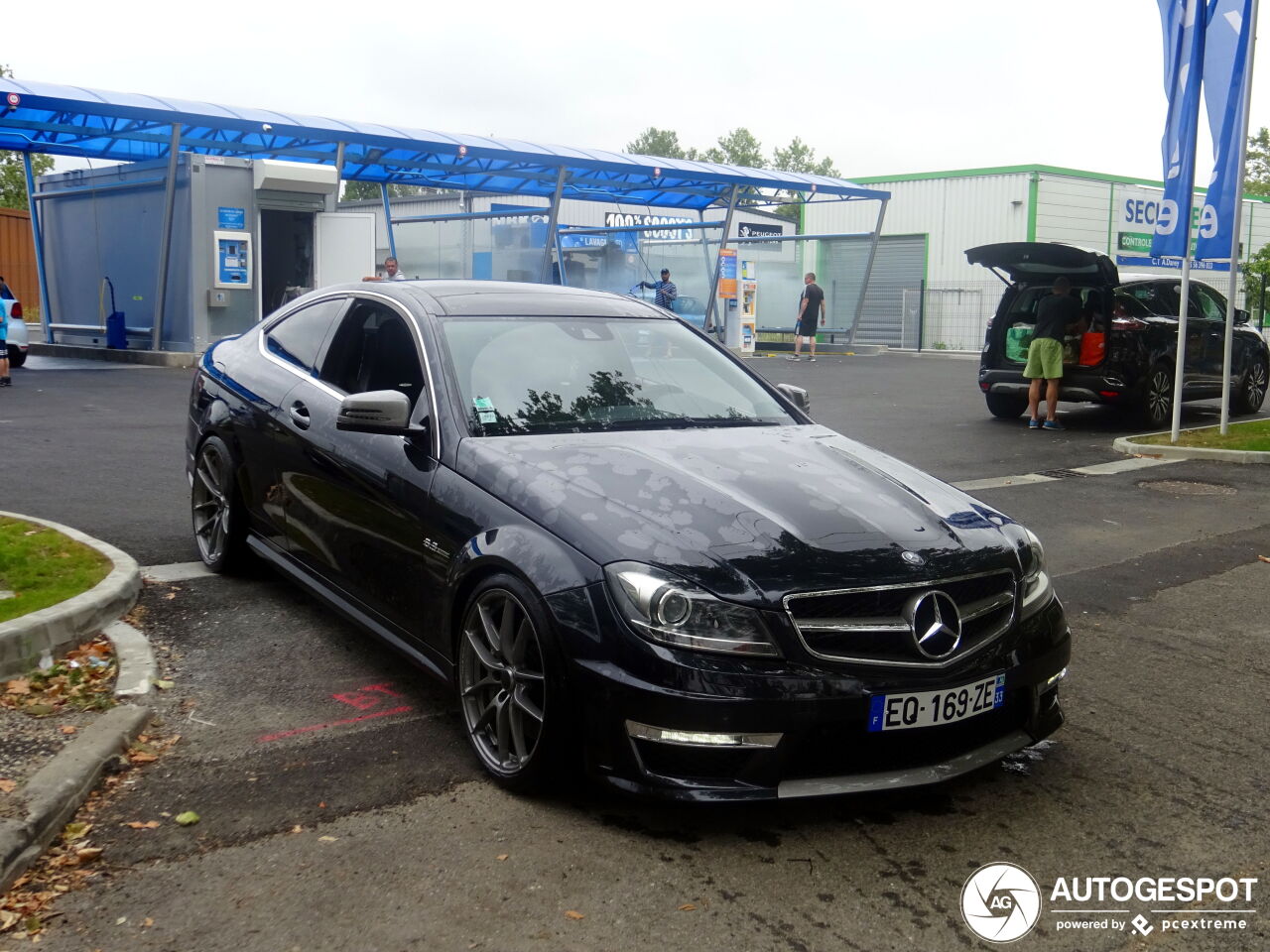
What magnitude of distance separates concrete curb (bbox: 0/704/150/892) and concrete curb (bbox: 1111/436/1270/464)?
34.9 feet

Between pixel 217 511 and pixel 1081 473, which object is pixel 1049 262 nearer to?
pixel 1081 473

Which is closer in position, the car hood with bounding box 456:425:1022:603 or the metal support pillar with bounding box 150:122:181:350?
the car hood with bounding box 456:425:1022:603

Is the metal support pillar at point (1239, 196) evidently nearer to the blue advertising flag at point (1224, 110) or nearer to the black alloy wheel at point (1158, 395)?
the blue advertising flag at point (1224, 110)

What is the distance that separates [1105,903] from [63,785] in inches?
117

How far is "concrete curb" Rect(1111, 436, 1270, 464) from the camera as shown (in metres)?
12.2

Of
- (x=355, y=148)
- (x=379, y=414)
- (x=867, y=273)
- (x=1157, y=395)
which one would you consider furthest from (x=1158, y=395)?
(x=867, y=273)

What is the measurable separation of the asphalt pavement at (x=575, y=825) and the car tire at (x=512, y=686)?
12cm

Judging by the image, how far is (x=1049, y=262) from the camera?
14320mm

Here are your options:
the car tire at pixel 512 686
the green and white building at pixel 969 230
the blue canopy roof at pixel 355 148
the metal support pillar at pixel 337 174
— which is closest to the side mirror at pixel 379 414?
the car tire at pixel 512 686

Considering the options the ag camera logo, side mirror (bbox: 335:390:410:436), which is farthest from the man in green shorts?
the ag camera logo

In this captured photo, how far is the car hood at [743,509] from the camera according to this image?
12.1 ft

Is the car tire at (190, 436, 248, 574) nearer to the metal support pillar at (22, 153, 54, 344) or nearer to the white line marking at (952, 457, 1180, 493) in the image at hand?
the white line marking at (952, 457, 1180, 493)

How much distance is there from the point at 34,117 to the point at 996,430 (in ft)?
55.6

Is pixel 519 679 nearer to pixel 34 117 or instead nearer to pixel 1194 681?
pixel 1194 681
